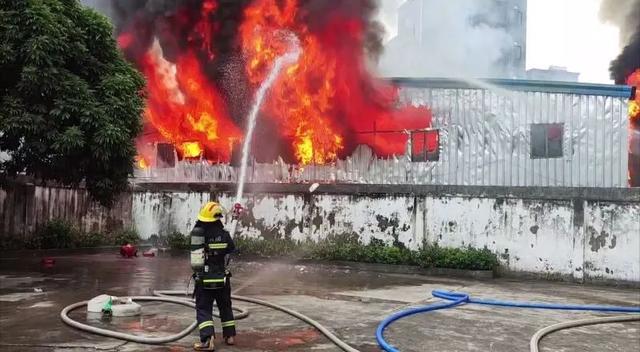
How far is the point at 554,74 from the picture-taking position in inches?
2024

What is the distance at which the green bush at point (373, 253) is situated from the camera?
11.9 meters

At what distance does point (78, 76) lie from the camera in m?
10.2

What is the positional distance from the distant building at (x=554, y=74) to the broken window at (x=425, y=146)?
37108mm

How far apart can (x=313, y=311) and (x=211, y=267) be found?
2287 millimetres

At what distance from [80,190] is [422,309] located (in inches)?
472

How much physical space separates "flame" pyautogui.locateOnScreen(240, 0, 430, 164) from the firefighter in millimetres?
11510

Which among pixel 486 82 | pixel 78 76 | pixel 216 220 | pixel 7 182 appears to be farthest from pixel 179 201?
pixel 216 220

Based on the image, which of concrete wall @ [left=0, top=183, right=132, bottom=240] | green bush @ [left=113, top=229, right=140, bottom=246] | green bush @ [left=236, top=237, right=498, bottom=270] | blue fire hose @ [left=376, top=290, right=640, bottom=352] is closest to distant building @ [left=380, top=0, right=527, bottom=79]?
green bush @ [left=236, top=237, right=498, bottom=270]

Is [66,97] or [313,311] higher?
[66,97]

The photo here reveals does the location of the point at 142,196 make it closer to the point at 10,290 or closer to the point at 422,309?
the point at 10,290

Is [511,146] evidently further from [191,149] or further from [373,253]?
[191,149]

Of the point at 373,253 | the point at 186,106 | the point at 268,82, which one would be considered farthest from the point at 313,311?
the point at 186,106

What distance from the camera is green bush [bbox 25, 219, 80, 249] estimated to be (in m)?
14.2

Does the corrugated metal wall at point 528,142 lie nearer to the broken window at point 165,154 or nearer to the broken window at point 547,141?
the broken window at point 547,141
